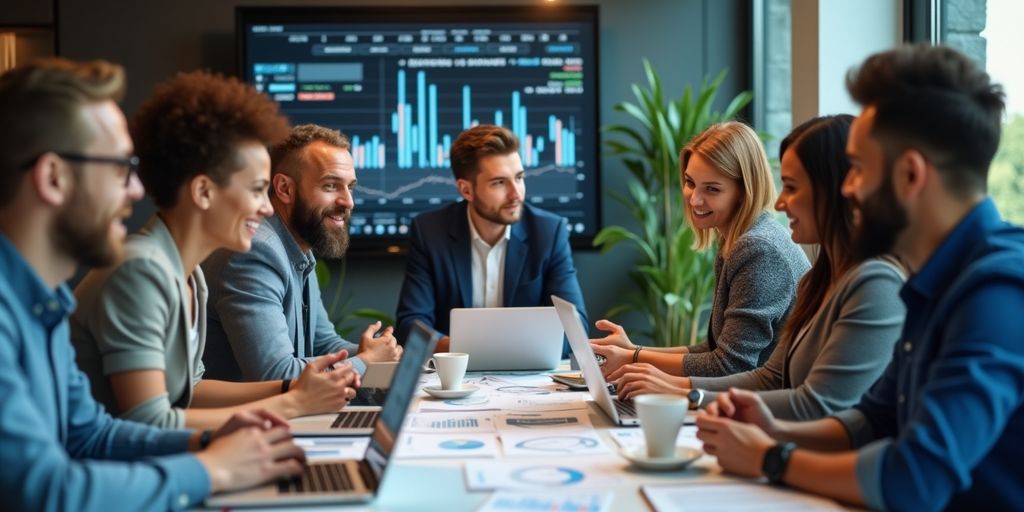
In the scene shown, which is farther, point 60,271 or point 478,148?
point 478,148

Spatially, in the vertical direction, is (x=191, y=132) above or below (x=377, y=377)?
above

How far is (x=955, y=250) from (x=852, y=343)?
46 cm

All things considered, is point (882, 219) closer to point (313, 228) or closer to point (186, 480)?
point (186, 480)

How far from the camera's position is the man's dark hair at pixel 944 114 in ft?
5.06

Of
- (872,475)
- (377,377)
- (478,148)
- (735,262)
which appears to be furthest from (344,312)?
(872,475)

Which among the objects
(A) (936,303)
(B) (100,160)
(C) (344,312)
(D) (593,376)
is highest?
(B) (100,160)

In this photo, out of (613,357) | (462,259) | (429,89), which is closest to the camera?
(613,357)

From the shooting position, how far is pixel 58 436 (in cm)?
168

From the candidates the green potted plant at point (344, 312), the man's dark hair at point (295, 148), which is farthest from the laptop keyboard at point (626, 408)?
the green potted plant at point (344, 312)

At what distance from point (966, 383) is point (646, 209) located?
3.79 m

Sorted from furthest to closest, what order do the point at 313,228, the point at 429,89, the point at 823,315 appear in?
the point at 429,89 → the point at 313,228 → the point at 823,315

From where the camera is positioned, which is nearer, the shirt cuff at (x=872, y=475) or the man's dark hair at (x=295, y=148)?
the shirt cuff at (x=872, y=475)

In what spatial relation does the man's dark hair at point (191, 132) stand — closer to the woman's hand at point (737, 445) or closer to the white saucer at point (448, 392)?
the white saucer at point (448, 392)

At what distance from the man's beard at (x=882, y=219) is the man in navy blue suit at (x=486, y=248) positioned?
93.1 inches
